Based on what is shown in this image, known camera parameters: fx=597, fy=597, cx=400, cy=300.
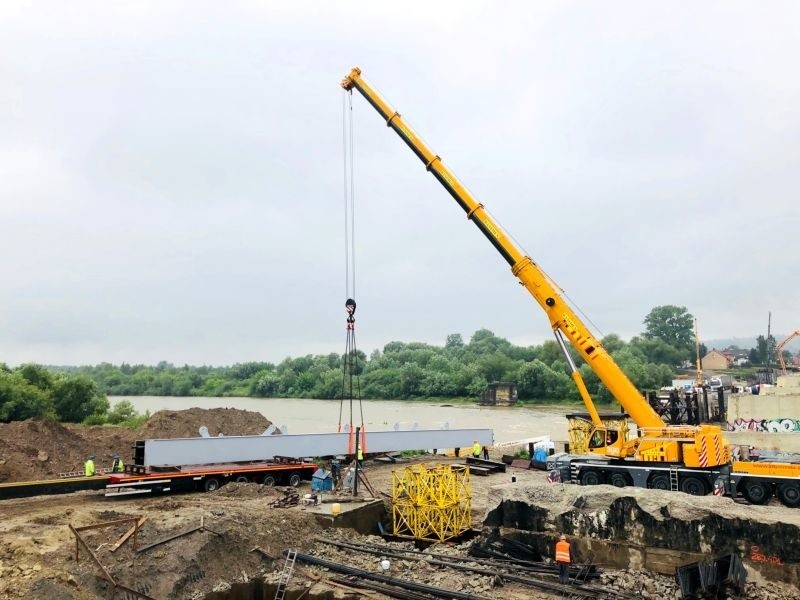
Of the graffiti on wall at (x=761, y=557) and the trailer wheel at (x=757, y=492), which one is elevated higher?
the trailer wheel at (x=757, y=492)

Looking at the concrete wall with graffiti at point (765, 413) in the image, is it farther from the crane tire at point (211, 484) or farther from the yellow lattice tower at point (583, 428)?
the crane tire at point (211, 484)

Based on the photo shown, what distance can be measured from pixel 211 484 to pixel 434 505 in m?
7.55

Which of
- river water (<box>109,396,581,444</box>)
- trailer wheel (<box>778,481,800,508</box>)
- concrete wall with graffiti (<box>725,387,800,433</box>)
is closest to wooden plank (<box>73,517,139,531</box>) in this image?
trailer wheel (<box>778,481,800,508</box>)

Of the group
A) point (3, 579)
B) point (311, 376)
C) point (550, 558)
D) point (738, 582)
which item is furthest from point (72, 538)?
point (311, 376)

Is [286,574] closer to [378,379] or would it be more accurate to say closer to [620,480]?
[620,480]

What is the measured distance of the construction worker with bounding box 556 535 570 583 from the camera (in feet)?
39.1

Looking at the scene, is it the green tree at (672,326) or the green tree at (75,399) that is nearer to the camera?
the green tree at (75,399)

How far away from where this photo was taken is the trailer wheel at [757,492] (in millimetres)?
16516

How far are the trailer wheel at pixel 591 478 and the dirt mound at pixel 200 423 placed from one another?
16.1 meters

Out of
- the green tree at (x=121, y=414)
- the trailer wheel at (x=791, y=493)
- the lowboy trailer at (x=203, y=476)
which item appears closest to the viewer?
the trailer wheel at (x=791, y=493)

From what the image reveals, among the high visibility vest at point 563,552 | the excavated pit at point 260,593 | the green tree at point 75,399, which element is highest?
the green tree at point 75,399

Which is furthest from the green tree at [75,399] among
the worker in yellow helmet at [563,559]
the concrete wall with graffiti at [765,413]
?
the concrete wall with graffiti at [765,413]

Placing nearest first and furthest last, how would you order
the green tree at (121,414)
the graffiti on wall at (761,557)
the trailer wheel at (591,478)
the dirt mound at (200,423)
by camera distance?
the graffiti on wall at (761,557) < the trailer wheel at (591,478) < the dirt mound at (200,423) < the green tree at (121,414)

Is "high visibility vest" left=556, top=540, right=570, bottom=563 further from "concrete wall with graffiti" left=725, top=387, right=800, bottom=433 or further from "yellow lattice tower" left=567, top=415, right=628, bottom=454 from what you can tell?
"concrete wall with graffiti" left=725, top=387, right=800, bottom=433
